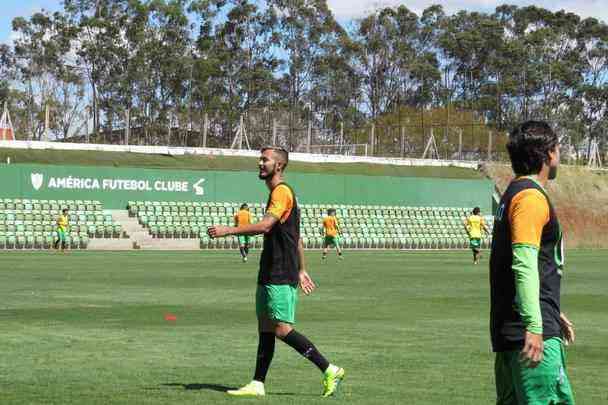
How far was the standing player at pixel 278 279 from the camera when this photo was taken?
10.3 m

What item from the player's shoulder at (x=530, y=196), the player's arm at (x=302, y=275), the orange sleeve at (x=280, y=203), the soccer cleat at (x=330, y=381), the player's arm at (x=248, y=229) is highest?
the player's shoulder at (x=530, y=196)

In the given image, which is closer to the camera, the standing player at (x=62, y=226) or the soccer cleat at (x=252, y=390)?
the soccer cleat at (x=252, y=390)

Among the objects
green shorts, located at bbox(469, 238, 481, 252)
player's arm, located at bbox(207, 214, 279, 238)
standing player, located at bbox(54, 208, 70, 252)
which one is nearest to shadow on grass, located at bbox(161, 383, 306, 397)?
player's arm, located at bbox(207, 214, 279, 238)

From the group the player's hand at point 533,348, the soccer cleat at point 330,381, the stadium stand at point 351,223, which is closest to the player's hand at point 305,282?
the soccer cleat at point 330,381

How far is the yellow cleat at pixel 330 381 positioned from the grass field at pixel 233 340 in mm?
120

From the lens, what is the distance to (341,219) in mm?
58969

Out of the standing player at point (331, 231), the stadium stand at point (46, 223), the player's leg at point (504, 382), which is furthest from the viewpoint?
the stadium stand at point (46, 223)

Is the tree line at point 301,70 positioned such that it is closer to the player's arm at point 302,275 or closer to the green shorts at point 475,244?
the green shorts at point 475,244

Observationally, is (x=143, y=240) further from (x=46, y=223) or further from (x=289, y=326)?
(x=289, y=326)

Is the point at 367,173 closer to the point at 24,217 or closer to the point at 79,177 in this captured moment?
the point at 79,177

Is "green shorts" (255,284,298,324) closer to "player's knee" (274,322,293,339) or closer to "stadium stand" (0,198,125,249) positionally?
"player's knee" (274,322,293,339)

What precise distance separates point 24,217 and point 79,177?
4619 mm

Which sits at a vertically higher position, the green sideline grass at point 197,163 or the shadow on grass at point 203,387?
the green sideline grass at point 197,163

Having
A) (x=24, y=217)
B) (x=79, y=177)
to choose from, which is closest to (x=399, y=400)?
(x=24, y=217)
